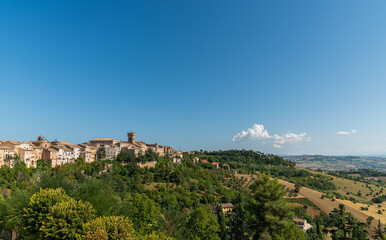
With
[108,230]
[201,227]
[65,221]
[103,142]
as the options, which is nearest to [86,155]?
[103,142]

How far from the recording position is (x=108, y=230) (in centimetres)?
1429

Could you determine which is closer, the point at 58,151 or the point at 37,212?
the point at 37,212

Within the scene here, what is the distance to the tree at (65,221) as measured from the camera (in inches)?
580

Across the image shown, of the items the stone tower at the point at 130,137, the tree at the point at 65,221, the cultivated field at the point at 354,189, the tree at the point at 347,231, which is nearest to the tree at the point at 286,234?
the tree at the point at 65,221

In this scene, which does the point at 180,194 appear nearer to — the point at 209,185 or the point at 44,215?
the point at 209,185

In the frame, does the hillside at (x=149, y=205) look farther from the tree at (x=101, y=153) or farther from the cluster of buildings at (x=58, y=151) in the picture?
the tree at (x=101, y=153)

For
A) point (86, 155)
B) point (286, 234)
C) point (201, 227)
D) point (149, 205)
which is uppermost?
point (86, 155)

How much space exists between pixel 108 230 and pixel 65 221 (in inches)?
146

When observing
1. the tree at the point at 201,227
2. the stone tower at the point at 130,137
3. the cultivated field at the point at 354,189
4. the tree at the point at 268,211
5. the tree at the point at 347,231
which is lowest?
the cultivated field at the point at 354,189

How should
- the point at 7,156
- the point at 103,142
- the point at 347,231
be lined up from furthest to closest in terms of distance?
the point at 103,142
the point at 7,156
the point at 347,231

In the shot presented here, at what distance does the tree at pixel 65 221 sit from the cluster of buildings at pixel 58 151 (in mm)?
50430

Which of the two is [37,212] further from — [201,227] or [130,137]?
[130,137]

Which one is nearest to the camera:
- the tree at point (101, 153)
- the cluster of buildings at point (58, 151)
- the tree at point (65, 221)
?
the tree at point (65, 221)

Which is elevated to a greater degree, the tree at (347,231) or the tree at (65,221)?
the tree at (65,221)
